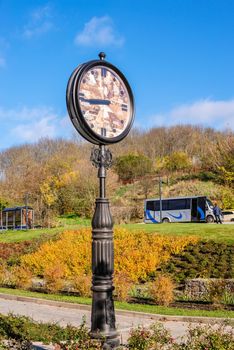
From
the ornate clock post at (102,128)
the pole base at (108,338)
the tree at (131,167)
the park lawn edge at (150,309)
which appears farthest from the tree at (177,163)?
the pole base at (108,338)

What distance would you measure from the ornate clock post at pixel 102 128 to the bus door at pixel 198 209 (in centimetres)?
2954

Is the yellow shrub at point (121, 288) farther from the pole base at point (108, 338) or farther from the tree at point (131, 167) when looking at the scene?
the tree at point (131, 167)

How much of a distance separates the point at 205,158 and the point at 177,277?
121ft

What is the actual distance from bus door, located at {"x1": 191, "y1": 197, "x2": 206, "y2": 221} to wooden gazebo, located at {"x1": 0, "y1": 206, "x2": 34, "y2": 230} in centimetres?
1276

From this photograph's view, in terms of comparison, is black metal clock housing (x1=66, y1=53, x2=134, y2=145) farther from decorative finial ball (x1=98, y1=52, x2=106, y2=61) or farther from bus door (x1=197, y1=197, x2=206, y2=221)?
bus door (x1=197, y1=197, x2=206, y2=221)

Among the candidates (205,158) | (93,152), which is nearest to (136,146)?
(205,158)

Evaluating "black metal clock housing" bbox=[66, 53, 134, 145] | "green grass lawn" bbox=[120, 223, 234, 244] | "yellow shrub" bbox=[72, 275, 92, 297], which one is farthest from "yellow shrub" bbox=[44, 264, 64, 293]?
"black metal clock housing" bbox=[66, 53, 134, 145]

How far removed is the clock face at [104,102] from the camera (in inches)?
237

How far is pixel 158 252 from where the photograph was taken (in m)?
17.0

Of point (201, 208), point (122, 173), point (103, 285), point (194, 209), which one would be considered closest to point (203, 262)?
point (103, 285)

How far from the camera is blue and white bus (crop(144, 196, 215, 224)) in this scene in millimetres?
35197

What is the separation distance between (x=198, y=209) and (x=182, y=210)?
1.41 metres

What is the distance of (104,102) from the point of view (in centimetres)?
626

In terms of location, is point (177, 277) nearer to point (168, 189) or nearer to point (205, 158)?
point (168, 189)
